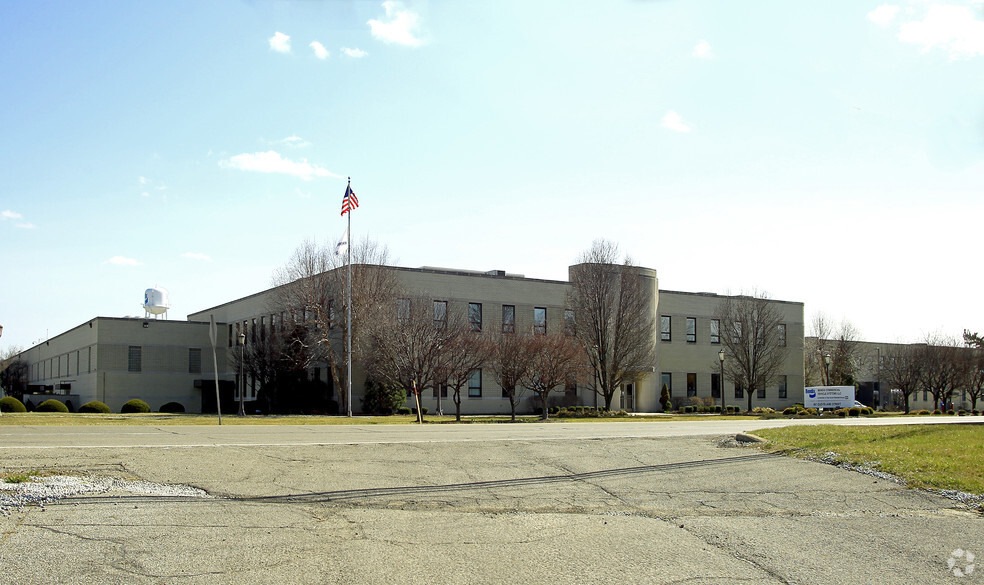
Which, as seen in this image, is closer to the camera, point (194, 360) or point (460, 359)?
point (460, 359)

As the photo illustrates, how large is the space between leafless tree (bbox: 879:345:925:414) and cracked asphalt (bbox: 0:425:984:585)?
6094 centimetres

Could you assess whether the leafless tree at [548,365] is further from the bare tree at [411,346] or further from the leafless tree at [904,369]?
the leafless tree at [904,369]

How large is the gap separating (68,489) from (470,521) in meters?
4.30

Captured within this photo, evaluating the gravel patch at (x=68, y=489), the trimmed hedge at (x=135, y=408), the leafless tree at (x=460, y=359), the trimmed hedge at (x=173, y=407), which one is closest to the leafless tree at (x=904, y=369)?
the leafless tree at (x=460, y=359)

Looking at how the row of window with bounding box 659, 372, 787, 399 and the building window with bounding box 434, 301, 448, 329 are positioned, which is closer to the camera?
the building window with bounding box 434, 301, 448, 329

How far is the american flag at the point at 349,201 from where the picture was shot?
123 ft

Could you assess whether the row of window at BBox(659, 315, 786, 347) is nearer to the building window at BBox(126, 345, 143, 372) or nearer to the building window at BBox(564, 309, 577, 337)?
the building window at BBox(564, 309, 577, 337)

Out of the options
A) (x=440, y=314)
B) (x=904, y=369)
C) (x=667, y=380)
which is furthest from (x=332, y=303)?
(x=904, y=369)

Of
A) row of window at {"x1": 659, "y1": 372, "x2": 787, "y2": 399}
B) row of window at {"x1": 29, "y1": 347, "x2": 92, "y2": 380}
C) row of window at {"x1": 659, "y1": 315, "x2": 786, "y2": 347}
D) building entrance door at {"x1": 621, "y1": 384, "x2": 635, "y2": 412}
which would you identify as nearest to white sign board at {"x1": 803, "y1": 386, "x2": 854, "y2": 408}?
row of window at {"x1": 659, "y1": 372, "x2": 787, "y2": 399}

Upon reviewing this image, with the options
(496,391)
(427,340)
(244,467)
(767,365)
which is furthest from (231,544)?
(767,365)

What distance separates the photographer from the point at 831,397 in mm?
49156

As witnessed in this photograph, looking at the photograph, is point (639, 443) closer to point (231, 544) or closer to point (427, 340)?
point (231, 544)

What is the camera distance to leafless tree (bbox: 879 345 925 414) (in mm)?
67688

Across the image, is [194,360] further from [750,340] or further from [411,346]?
[750,340]
